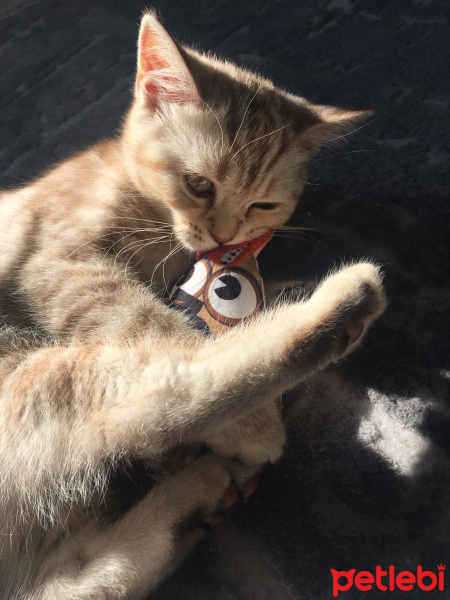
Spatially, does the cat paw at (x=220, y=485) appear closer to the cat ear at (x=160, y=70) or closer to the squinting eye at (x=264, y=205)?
the squinting eye at (x=264, y=205)

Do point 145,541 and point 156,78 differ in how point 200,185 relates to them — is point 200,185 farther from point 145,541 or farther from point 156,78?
point 145,541

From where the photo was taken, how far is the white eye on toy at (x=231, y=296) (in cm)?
85

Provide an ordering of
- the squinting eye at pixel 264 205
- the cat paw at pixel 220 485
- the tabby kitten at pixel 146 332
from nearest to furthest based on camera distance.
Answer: the tabby kitten at pixel 146 332, the cat paw at pixel 220 485, the squinting eye at pixel 264 205

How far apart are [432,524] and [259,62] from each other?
1183 millimetres

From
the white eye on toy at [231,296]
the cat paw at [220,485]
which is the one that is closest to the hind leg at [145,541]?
the cat paw at [220,485]

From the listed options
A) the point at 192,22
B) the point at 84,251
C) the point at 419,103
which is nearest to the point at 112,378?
the point at 84,251

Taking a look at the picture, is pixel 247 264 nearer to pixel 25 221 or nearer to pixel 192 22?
pixel 25 221

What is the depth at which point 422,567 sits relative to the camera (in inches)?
29.8

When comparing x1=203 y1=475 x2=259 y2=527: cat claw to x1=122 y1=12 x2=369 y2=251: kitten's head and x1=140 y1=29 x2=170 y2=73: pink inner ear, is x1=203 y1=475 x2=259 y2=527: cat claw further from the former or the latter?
x1=140 y1=29 x2=170 y2=73: pink inner ear

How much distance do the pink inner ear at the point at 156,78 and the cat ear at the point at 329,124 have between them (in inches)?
9.6

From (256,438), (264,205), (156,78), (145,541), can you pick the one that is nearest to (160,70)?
(156,78)

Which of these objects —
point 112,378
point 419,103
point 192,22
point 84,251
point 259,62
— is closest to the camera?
point 112,378

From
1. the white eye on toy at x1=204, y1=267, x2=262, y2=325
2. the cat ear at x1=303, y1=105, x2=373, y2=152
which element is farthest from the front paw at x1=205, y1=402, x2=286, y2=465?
the cat ear at x1=303, y1=105, x2=373, y2=152

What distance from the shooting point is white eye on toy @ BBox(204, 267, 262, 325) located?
850mm
